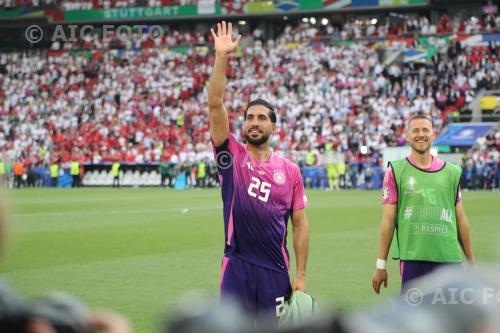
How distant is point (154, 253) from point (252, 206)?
929 cm

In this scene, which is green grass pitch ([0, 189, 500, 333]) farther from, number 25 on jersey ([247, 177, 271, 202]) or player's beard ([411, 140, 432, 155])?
player's beard ([411, 140, 432, 155])

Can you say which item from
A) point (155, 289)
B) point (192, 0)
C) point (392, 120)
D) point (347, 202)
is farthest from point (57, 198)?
point (192, 0)

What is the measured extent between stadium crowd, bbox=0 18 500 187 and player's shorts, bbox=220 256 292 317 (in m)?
36.3

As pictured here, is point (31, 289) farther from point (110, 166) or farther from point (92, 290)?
point (110, 166)

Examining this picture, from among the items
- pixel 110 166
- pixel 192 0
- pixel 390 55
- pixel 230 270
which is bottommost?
pixel 110 166

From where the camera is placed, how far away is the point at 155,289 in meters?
10.7

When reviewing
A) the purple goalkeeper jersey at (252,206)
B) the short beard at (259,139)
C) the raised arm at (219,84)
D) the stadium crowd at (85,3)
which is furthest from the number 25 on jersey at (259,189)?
the stadium crowd at (85,3)

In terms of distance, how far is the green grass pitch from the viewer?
10.4 m

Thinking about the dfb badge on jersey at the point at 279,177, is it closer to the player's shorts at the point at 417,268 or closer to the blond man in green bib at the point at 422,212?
the blond man in green bib at the point at 422,212

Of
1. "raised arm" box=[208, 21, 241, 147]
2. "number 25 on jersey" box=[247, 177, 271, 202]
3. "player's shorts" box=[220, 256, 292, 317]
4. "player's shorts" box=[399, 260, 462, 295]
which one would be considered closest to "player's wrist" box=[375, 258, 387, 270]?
"player's shorts" box=[399, 260, 462, 295]

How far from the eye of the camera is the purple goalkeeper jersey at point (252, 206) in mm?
5617

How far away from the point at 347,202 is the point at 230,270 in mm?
23605

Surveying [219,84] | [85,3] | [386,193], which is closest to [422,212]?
[386,193]

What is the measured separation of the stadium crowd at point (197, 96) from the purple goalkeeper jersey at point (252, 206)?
3620 cm
